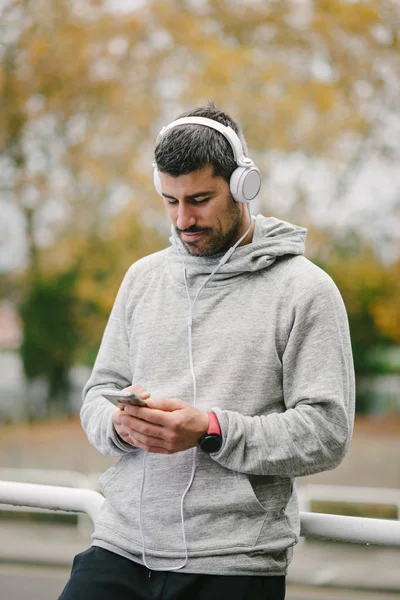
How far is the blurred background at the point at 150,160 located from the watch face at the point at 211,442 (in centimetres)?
695

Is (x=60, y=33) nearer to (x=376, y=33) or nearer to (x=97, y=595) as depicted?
(x=376, y=33)

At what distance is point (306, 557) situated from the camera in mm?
6801

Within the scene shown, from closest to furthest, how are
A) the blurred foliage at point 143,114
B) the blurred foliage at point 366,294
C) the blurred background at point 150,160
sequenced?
the blurred foliage at point 366,294
the blurred background at point 150,160
the blurred foliage at point 143,114

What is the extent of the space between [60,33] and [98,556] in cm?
880

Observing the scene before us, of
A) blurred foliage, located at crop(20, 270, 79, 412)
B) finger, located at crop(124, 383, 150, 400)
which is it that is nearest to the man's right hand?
finger, located at crop(124, 383, 150, 400)

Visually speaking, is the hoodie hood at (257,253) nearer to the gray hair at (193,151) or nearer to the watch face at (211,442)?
the gray hair at (193,151)

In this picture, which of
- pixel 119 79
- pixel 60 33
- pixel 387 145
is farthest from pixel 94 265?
pixel 387 145

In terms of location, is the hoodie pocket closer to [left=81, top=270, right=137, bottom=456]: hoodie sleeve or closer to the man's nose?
[left=81, top=270, right=137, bottom=456]: hoodie sleeve

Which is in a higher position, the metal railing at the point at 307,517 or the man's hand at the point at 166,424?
the man's hand at the point at 166,424

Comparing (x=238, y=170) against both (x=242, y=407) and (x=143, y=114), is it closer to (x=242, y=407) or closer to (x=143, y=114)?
(x=242, y=407)

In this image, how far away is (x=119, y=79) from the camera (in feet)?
29.7

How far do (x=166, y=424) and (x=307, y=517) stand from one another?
330mm

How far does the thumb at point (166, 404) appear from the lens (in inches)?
49.8

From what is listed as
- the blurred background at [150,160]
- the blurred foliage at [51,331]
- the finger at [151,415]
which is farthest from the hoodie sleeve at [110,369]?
the blurred foliage at [51,331]
